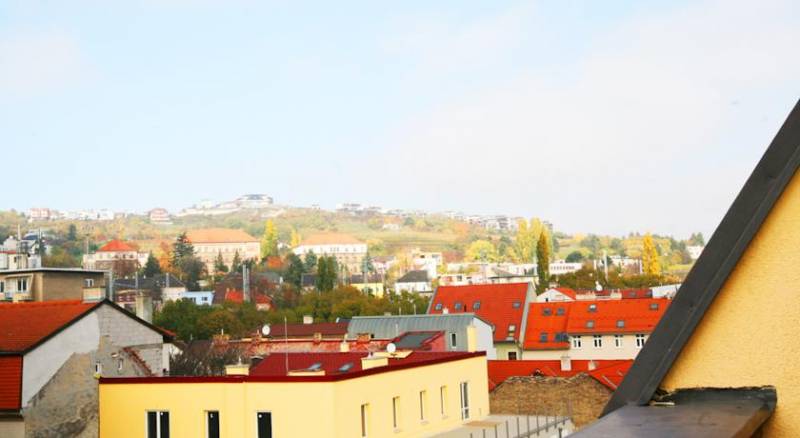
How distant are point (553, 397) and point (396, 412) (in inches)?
487

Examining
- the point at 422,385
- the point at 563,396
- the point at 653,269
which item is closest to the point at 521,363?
the point at 563,396

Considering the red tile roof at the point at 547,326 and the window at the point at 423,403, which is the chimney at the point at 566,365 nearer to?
the window at the point at 423,403

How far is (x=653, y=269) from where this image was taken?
421ft

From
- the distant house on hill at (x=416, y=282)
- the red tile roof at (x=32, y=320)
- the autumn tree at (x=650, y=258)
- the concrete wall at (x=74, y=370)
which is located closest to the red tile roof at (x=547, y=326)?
the concrete wall at (x=74, y=370)

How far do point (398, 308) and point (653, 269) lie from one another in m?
69.1

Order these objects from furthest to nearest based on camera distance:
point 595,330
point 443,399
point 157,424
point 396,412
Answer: point 595,330
point 443,399
point 396,412
point 157,424

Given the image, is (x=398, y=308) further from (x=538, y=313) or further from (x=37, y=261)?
(x=37, y=261)

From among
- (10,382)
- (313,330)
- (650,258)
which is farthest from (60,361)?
(650,258)

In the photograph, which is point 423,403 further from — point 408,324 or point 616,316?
point 616,316

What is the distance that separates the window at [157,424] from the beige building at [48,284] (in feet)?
37.4

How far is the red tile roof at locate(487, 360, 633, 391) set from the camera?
104 feet

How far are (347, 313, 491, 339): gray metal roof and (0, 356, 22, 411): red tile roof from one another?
29546mm

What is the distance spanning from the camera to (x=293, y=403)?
17703mm

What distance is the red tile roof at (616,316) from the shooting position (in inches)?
1959
